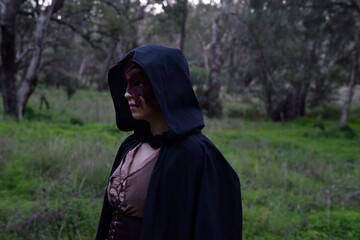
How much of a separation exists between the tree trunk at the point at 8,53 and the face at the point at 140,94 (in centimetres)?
870

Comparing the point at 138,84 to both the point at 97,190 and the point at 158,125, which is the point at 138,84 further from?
the point at 97,190

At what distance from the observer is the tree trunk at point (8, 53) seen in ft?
30.3

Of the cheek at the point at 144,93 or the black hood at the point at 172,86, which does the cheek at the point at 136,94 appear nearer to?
the cheek at the point at 144,93

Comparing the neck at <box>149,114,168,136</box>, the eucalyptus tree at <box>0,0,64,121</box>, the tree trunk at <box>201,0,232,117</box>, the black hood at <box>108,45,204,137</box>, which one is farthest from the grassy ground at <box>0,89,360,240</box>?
the tree trunk at <box>201,0,232,117</box>

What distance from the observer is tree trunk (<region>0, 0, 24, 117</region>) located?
923 centimetres

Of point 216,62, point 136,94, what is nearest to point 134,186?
point 136,94

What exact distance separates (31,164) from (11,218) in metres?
1.84

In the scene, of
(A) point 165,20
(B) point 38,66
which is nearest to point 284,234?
(B) point 38,66

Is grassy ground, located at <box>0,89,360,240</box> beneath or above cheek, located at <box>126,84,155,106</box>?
beneath

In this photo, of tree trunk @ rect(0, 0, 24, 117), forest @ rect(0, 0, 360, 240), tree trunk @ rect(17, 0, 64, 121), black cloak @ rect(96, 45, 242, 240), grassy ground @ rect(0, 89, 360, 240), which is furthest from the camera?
tree trunk @ rect(17, 0, 64, 121)

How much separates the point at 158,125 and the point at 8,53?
911 cm

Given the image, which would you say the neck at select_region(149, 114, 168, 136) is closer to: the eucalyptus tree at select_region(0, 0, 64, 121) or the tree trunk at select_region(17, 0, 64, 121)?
the eucalyptus tree at select_region(0, 0, 64, 121)

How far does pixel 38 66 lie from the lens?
1001 centimetres

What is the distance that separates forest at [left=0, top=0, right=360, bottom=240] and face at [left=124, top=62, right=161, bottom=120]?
234cm
